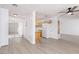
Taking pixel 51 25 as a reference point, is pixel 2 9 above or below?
above

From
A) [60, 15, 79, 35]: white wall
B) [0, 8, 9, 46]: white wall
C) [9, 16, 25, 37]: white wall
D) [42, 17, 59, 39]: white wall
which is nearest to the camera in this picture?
[0, 8, 9, 46]: white wall

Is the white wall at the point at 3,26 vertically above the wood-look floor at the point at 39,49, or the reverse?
the white wall at the point at 3,26

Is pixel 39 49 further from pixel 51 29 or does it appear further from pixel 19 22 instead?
pixel 19 22

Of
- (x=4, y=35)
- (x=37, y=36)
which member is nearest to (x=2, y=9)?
(x=4, y=35)

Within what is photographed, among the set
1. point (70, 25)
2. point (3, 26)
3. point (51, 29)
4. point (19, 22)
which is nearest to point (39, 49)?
point (3, 26)

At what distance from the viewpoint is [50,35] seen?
569 inches

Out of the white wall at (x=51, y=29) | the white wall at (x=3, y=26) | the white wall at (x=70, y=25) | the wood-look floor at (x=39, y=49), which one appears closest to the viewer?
the wood-look floor at (x=39, y=49)

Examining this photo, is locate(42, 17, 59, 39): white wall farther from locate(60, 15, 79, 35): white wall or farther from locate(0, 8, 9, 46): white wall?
locate(0, 8, 9, 46): white wall

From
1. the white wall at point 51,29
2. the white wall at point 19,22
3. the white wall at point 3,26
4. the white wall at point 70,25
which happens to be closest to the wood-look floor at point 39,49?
the white wall at point 3,26

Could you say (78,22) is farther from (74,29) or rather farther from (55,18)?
(55,18)

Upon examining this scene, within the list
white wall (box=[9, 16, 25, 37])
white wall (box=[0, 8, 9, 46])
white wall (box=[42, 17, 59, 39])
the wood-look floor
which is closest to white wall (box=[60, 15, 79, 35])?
white wall (box=[42, 17, 59, 39])

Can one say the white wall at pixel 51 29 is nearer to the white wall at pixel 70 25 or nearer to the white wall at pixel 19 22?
the white wall at pixel 19 22
